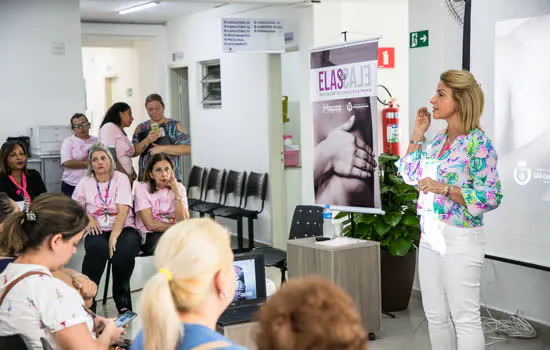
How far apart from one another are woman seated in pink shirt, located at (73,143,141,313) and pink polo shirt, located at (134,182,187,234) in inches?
3.3

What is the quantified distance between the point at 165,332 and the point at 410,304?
14.4 feet

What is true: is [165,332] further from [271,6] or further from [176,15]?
[176,15]

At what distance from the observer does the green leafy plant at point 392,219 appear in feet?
17.3

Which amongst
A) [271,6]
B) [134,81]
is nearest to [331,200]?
[271,6]

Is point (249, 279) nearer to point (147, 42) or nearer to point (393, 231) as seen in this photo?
point (393, 231)

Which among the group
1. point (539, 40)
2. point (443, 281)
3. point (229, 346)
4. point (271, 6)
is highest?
point (271, 6)

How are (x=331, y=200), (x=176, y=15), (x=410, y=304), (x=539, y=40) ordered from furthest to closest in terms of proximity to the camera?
(x=176, y=15) → (x=410, y=304) → (x=331, y=200) → (x=539, y=40)

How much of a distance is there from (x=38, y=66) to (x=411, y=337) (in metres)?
5.88

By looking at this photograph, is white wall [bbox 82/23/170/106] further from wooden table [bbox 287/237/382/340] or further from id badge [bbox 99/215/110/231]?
wooden table [bbox 287/237/382/340]

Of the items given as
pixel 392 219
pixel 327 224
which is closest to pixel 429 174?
pixel 327 224

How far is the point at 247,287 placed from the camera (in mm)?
3754

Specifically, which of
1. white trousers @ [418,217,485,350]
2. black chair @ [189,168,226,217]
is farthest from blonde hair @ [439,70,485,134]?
black chair @ [189,168,226,217]

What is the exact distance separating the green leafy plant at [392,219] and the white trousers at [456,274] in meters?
1.52

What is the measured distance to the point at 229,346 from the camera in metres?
1.66
